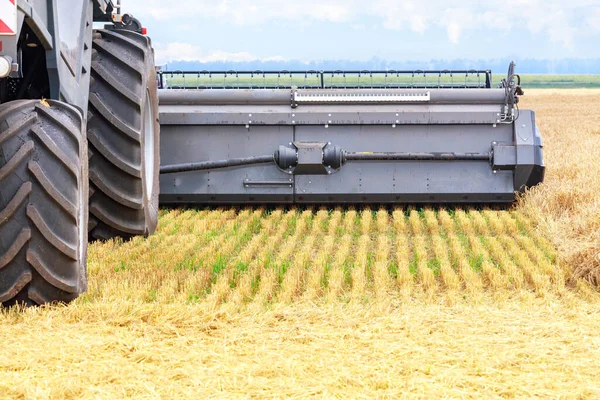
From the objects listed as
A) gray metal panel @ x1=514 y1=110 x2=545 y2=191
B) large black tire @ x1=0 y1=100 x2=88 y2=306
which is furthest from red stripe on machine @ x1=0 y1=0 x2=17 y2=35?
gray metal panel @ x1=514 y1=110 x2=545 y2=191

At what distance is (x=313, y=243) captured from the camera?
670cm

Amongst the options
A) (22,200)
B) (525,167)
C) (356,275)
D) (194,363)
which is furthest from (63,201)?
(525,167)

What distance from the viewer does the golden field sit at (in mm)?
3428

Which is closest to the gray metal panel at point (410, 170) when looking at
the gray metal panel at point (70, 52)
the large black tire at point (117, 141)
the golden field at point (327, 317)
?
the golden field at point (327, 317)

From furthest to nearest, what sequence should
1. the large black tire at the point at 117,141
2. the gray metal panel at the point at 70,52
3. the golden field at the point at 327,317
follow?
the large black tire at the point at 117,141 → the gray metal panel at the point at 70,52 → the golden field at the point at 327,317

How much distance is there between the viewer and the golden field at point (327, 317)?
343 centimetres

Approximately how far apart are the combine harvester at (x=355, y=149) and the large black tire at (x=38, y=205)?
3963 millimetres

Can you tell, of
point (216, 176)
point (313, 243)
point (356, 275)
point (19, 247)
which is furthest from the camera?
point (216, 176)

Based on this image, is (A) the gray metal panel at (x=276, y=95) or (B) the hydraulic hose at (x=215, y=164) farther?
(A) the gray metal panel at (x=276, y=95)

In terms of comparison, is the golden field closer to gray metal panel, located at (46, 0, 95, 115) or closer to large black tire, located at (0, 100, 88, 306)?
large black tire, located at (0, 100, 88, 306)

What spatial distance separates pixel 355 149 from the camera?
8281 mm

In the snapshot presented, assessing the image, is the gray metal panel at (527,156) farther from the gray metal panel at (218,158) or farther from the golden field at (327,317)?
the gray metal panel at (218,158)

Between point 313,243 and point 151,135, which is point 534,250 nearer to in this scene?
point 313,243

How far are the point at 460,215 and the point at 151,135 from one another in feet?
9.21
